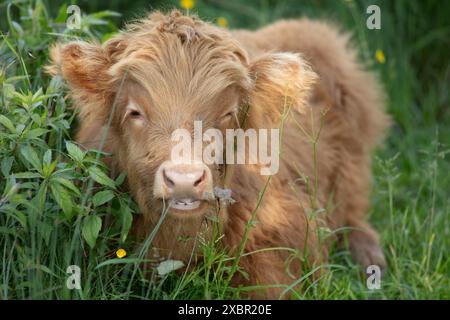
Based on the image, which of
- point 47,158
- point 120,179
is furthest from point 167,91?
point 47,158

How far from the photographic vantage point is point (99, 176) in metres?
4.11

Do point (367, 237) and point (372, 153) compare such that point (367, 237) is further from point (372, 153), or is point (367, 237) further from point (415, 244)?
point (372, 153)

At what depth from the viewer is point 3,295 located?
3949mm

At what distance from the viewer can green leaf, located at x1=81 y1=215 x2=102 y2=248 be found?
4027 mm

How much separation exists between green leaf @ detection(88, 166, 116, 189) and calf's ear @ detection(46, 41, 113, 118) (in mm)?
503

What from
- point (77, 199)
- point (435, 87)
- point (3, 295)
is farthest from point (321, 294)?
point (435, 87)

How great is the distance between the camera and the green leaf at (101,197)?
4145 millimetres

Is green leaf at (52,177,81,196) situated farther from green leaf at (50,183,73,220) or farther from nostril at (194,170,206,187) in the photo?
nostril at (194,170,206,187)

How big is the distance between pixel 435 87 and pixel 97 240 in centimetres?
452

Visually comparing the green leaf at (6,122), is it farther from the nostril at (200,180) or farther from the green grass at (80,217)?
the nostril at (200,180)

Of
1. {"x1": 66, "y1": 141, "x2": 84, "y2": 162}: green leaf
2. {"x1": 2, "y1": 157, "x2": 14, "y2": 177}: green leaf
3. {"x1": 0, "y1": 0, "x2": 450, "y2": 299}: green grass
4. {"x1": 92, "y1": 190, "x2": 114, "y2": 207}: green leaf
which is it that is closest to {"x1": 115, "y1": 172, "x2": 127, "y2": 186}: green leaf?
{"x1": 0, "y1": 0, "x2": 450, "y2": 299}: green grass

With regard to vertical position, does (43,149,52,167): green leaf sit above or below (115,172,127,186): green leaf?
above

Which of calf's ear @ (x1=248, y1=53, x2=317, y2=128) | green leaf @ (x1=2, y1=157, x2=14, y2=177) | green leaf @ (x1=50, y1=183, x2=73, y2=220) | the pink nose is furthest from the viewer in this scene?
calf's ear @ (x1=248, y1=53, x2=317, y2=128)

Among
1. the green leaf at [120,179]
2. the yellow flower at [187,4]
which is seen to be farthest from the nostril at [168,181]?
Answer: the yellow flower at [187,4]
